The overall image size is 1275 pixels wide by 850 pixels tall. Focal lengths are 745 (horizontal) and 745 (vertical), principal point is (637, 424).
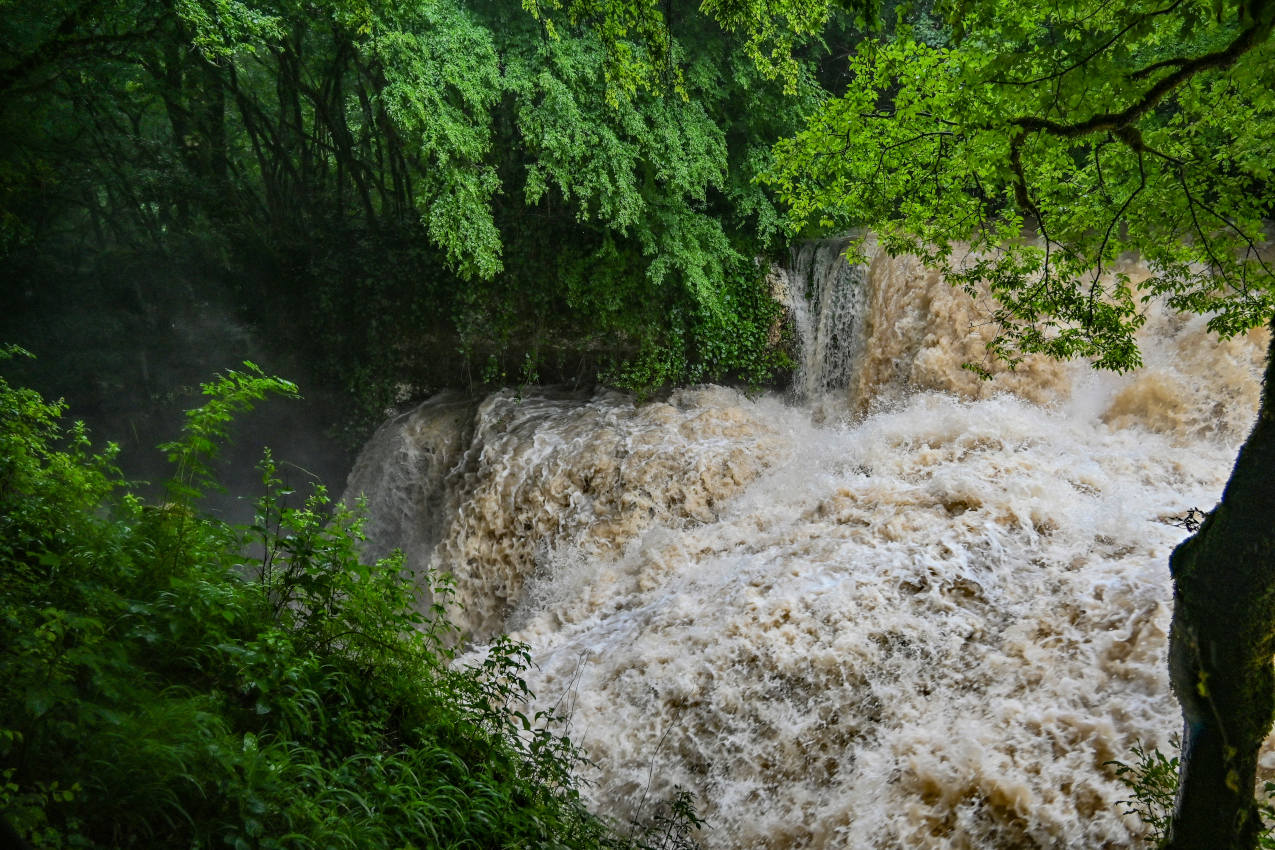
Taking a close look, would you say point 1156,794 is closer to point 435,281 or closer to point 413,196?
point 435,281

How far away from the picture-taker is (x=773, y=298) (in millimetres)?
9445

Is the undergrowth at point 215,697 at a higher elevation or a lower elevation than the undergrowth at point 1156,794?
higher

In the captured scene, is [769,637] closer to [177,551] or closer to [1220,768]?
[1220,768]

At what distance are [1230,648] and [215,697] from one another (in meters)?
3.43

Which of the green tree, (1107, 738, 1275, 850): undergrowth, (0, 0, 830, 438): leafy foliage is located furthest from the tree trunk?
(0, 0, 830, 438): leafy foliage

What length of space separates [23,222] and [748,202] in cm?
898

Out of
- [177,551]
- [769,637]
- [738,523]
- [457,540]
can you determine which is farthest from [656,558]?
[177,551]

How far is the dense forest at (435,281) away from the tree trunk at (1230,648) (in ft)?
0.04

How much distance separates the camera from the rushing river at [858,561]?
12.4 feet

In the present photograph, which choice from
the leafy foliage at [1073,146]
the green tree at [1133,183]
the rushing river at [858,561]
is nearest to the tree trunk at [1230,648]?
the green tree at [1133,183]

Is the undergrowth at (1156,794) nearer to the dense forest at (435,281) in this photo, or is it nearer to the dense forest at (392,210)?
the dense forest at (435,281)

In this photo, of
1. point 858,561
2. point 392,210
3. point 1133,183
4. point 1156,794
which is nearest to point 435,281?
point 392,210

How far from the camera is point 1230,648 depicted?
2543mm

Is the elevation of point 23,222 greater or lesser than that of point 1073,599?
greater
